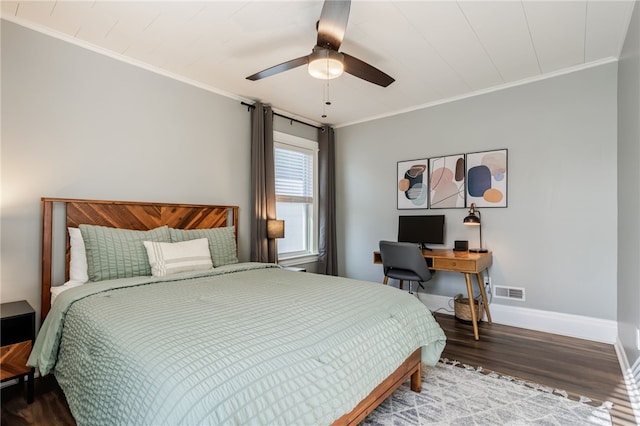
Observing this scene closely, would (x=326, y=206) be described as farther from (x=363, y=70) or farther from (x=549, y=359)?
(x=549, y=359)

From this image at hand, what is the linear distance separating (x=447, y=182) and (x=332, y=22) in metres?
2.40

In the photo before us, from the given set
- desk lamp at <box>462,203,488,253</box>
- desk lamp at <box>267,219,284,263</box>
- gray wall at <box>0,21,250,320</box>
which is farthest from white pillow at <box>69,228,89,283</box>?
desk lamp at <box>462,203,488,253</box>

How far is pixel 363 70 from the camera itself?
2.25 m

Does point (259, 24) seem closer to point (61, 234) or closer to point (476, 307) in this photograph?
point (61, 234)

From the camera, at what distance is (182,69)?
116 inches

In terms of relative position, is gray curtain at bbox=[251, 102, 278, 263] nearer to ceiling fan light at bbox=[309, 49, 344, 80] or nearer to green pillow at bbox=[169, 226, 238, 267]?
green pillow at bbox=[169, 226, 238, 267]

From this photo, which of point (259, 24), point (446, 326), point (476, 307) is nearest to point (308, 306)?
point (259, 24)

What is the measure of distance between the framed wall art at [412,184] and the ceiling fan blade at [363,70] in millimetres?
1695

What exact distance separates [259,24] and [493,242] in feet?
9.95

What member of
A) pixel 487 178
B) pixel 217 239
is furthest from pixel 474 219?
pixel 217 239

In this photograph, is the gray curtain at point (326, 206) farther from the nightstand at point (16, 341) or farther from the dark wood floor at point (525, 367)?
the nightstand at point (16, 341)

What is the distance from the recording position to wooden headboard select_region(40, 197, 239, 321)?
7.48 ft

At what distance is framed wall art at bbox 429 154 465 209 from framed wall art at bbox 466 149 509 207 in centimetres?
8

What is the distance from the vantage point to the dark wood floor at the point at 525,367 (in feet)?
5.98
